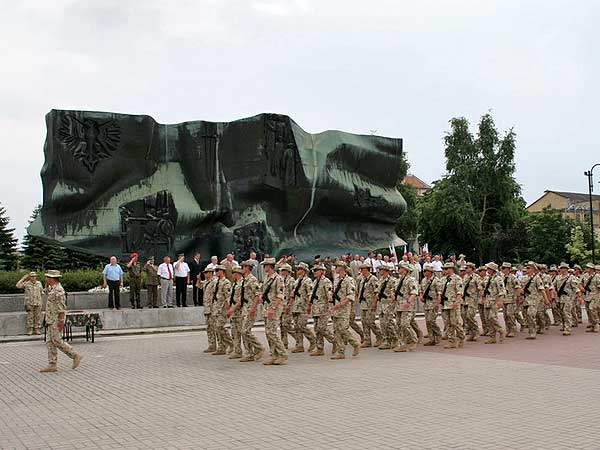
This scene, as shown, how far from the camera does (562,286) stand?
16.9 meters

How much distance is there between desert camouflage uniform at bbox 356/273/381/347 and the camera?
1416 cm

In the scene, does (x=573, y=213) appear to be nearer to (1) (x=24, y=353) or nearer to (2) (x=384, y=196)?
(2) (x=384, y=196)

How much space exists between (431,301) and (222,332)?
428 cm

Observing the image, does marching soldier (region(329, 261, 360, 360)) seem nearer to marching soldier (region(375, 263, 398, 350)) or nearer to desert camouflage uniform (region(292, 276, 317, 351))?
desert camouflage uniform (region(292, 276, 317, 351))

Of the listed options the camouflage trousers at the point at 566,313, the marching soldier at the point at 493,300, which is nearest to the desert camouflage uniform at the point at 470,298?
the marching soldier at the point at 493,300

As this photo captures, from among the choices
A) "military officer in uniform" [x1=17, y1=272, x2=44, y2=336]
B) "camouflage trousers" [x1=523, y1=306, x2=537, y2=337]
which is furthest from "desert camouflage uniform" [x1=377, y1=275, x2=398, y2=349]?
"military officer in uniform" [x1=17, y1=272, x2=44, y2=336]

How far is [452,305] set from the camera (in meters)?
13.8

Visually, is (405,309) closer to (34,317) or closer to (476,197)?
(34,317)

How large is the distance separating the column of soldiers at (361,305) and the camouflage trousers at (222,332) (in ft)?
→ 0.06

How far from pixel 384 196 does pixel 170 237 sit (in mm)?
8157

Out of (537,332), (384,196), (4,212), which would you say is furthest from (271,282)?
(4,212)

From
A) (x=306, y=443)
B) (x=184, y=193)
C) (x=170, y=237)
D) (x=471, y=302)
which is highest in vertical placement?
(x=184, y=193)

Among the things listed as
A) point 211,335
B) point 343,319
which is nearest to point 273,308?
point 343,319

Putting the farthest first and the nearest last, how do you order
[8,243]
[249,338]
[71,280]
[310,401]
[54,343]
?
1. [8,243]
2. [71,280]
3. [249,338]
4. [54,343]
5. [310,401]
